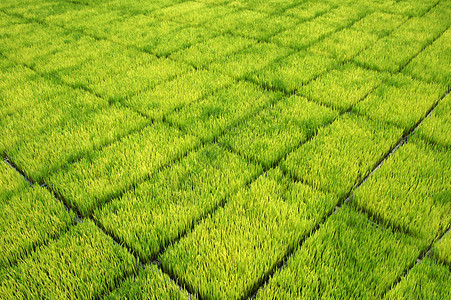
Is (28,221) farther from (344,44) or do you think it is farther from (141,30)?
(344,44)

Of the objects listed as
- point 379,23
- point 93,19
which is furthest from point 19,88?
point 379,23

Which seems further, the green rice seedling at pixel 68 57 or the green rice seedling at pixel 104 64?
the green rice seedling at pixel 68 57

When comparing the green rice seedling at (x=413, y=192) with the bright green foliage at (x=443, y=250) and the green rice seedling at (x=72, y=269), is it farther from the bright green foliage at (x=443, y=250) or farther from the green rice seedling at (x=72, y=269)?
the green rice seedling at (x=72, y=269)

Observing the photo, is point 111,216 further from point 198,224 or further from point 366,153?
point 366,153

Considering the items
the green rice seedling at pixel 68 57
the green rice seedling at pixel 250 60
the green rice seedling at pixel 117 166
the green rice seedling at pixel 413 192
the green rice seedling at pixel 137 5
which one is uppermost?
the green rice seedling at pixel 137 5

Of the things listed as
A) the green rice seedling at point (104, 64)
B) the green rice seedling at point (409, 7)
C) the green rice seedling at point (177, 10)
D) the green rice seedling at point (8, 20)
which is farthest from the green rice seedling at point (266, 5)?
the green rice seedling at point (8, 20)

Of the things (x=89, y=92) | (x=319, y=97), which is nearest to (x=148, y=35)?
(x=89, y=92)
